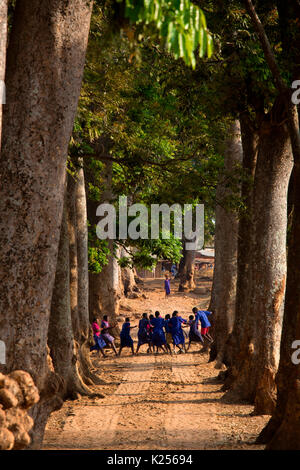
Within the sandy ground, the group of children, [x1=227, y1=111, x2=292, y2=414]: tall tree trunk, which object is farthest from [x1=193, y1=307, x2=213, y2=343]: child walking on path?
[x1=227, y1=111, x2=292, y2=414]: tall tree trunk

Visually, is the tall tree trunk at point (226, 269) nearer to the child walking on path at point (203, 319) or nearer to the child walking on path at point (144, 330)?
the child walking on path at point (203, 319)

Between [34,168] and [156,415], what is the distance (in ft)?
24.1

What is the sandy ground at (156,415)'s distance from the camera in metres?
9.90

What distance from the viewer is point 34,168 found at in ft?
19.9

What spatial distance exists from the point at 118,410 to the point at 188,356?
29.5 feet

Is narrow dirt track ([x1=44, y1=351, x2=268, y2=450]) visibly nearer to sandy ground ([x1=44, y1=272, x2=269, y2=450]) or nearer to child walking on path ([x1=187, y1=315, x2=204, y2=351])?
sandy ground ([x1=44, y1=272, x2=269, y2=450])

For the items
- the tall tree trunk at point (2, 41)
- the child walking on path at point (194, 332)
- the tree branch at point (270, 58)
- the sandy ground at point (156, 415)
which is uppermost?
the tree branch at point (270, 58)

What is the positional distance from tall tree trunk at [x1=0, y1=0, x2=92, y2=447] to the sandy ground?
3933 mm

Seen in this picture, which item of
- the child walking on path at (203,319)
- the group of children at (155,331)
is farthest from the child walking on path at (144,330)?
the child walking on path at (203,319)

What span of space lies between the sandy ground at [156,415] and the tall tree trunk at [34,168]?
3.93m

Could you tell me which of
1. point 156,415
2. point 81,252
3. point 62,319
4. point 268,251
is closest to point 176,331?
point 81,252

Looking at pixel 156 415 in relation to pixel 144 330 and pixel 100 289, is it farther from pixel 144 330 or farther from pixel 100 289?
pixel 100 289

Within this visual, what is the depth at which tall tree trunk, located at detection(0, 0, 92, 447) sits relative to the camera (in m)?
5.92
